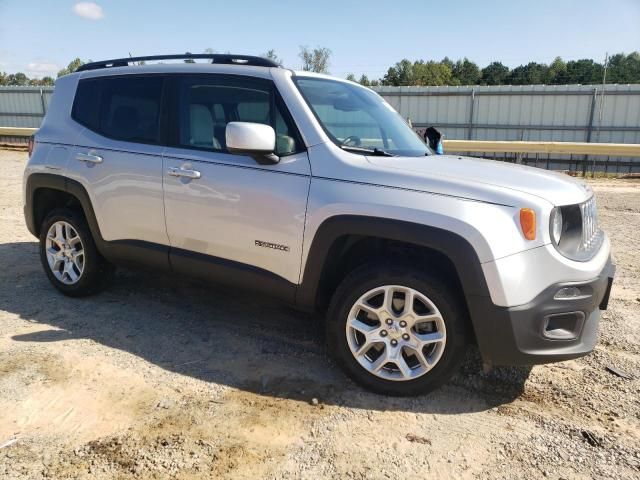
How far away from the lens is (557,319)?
2799 millimetres

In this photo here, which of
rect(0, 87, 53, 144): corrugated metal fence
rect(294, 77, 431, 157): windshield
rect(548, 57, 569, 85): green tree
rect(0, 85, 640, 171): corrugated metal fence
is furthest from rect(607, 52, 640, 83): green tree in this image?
rect(294, 77, 431, 157): windshield

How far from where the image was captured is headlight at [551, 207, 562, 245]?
2736 millimetres

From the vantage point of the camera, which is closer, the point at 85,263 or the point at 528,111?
the point at 85,263

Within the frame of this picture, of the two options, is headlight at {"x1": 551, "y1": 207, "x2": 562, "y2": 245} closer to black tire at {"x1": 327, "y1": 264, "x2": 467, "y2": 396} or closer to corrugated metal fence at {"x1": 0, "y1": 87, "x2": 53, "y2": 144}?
black tire at {"x1": 327, "y1": 264, "x2": 467, "y2": 396}

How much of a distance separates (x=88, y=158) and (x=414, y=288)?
2913 millimetres

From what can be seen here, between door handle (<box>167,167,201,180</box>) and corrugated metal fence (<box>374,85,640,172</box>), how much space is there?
18027 mm

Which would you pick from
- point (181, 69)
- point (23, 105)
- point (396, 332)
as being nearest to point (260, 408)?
point (396, 332)

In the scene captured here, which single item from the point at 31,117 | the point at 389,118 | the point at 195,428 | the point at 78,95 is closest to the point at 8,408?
the point at 195,428

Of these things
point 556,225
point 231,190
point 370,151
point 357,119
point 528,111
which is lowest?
point 556,225

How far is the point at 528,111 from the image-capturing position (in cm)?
2048

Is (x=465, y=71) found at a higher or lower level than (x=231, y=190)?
higher

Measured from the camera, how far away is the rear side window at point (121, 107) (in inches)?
157

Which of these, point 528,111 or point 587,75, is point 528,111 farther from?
point 587,75

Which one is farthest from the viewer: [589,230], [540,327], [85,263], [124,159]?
[85,263]
